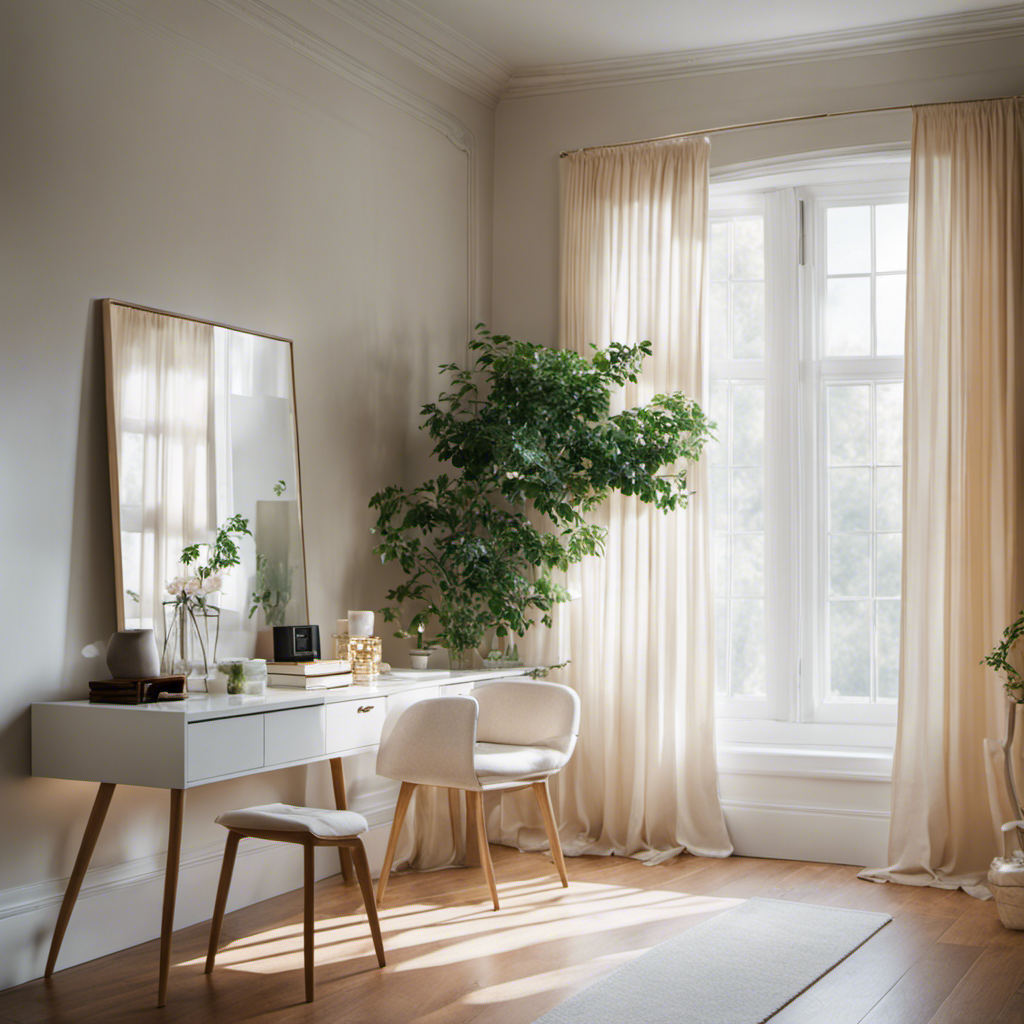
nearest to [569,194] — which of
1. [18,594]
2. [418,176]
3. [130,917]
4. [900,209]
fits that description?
[418,176]

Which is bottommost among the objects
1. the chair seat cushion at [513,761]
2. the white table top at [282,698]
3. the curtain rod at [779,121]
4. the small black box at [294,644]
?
the chair seat cushion at [513,761]

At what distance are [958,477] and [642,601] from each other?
132 centimetres

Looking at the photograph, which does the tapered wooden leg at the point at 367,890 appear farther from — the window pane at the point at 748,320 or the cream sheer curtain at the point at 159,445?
the window pane at the point at 748,320

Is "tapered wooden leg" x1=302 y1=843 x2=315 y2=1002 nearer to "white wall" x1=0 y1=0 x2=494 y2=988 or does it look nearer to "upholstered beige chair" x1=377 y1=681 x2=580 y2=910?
"white wall" x1=0 y1=0 x2=494 y2=988

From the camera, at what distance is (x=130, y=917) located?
3484 millimetres

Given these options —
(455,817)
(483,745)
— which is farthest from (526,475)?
(455,817)

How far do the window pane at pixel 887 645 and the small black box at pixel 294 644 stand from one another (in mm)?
2359

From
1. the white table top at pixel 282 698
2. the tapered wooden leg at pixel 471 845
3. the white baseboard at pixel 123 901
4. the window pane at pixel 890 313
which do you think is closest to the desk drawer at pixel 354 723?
the white table top at pixel 282 698

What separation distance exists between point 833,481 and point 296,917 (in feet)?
9.06

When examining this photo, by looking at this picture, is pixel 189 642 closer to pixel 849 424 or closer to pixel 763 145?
pixel 849 424

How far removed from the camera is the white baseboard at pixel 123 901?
10.4 feet

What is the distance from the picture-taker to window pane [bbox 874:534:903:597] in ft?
15.9

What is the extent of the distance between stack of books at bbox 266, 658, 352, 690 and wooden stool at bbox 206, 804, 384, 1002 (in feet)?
1.80

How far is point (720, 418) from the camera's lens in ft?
16.8
